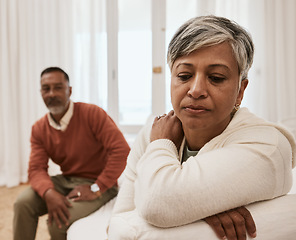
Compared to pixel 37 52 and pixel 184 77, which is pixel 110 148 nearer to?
pixel 184 77

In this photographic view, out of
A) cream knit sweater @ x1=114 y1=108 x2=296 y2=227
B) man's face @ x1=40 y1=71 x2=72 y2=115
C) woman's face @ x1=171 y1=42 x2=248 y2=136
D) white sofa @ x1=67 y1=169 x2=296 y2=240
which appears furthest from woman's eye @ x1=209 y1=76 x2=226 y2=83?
man's face @ x1=40 y1=71 x2=72 y2=115

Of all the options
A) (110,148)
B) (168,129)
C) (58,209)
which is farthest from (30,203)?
(168,129)

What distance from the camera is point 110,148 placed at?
1823 mm

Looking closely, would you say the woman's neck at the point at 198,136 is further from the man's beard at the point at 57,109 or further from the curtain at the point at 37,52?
the curtain at the point at 37,52

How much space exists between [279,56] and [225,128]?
2469 mm

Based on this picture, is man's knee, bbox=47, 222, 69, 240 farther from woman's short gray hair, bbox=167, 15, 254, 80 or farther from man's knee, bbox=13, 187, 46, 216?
woman's short gray hair, bbox=167, 15, 254, 80

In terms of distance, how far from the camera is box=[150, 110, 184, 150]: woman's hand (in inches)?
33.9

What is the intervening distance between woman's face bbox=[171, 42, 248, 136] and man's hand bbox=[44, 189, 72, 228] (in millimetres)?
1078

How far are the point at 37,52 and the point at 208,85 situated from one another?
9.30ft

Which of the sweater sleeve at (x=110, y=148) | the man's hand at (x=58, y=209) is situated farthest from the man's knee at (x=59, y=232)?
the sweater sleeve at (x=110, y=148)

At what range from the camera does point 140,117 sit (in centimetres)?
331

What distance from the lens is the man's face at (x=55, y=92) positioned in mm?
1965

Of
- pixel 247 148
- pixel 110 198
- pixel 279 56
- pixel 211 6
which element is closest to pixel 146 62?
pixel 211 6

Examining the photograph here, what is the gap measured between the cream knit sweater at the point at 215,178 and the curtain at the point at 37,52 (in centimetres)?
253
